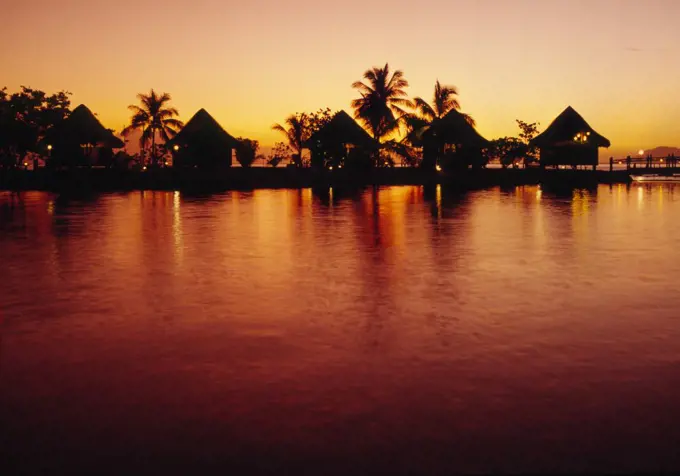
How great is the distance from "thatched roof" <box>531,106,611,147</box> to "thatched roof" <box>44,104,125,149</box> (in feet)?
111

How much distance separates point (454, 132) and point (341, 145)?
334 inches

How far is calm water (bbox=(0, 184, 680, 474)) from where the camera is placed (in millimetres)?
4160

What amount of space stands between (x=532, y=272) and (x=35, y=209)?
69.2ft

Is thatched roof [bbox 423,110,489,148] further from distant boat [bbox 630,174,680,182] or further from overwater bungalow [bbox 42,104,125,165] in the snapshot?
overwater bungalow [bbox 42,104,125,165]

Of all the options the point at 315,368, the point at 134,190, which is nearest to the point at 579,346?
the point at 315,368

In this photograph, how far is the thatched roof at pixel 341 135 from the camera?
50.3 metres

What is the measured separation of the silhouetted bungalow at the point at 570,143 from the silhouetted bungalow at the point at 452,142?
5.43m

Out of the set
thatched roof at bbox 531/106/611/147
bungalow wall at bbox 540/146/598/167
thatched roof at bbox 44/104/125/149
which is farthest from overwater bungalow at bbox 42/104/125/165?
bungalow wall at bbox 540/146/598/167

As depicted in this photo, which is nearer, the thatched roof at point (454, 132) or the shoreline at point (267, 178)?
the shoreline at point (267, 178)

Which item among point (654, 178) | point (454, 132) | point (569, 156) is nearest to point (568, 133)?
point (569, 156)

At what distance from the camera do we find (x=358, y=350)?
6379mm

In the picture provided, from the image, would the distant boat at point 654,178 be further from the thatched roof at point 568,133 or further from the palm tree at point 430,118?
the palm tree at point 430,118

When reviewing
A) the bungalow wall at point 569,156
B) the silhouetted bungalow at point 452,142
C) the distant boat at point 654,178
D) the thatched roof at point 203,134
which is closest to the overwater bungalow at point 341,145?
the silhouetted bungalow at point 452,142

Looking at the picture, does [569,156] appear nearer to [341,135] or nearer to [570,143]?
[570,143]
